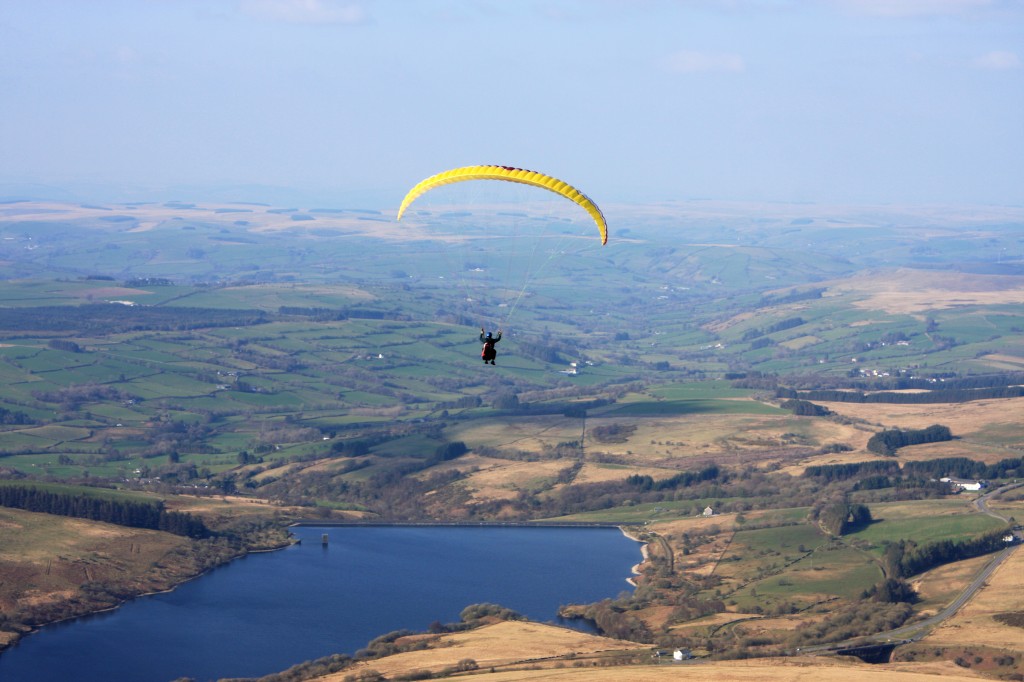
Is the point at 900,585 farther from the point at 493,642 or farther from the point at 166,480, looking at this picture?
the point at 166,480

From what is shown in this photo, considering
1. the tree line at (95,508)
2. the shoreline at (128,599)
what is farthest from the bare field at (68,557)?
the tree line at (95,508)

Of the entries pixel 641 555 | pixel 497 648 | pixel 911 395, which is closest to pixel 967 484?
pixel 641 555

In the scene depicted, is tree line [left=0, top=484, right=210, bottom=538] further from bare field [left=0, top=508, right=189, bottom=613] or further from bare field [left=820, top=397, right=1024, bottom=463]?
bare field [left=820, top=397, right=1024, bottom=463]

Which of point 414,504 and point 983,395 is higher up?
point 983,395

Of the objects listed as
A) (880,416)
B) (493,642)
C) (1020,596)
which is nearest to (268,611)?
(493,642)

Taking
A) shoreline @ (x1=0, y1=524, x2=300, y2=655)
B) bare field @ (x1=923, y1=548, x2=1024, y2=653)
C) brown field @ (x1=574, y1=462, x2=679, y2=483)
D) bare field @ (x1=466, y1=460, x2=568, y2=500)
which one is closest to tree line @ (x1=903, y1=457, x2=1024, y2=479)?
brown field @ (x1=574, y1=462, x2=679, y2=483)
